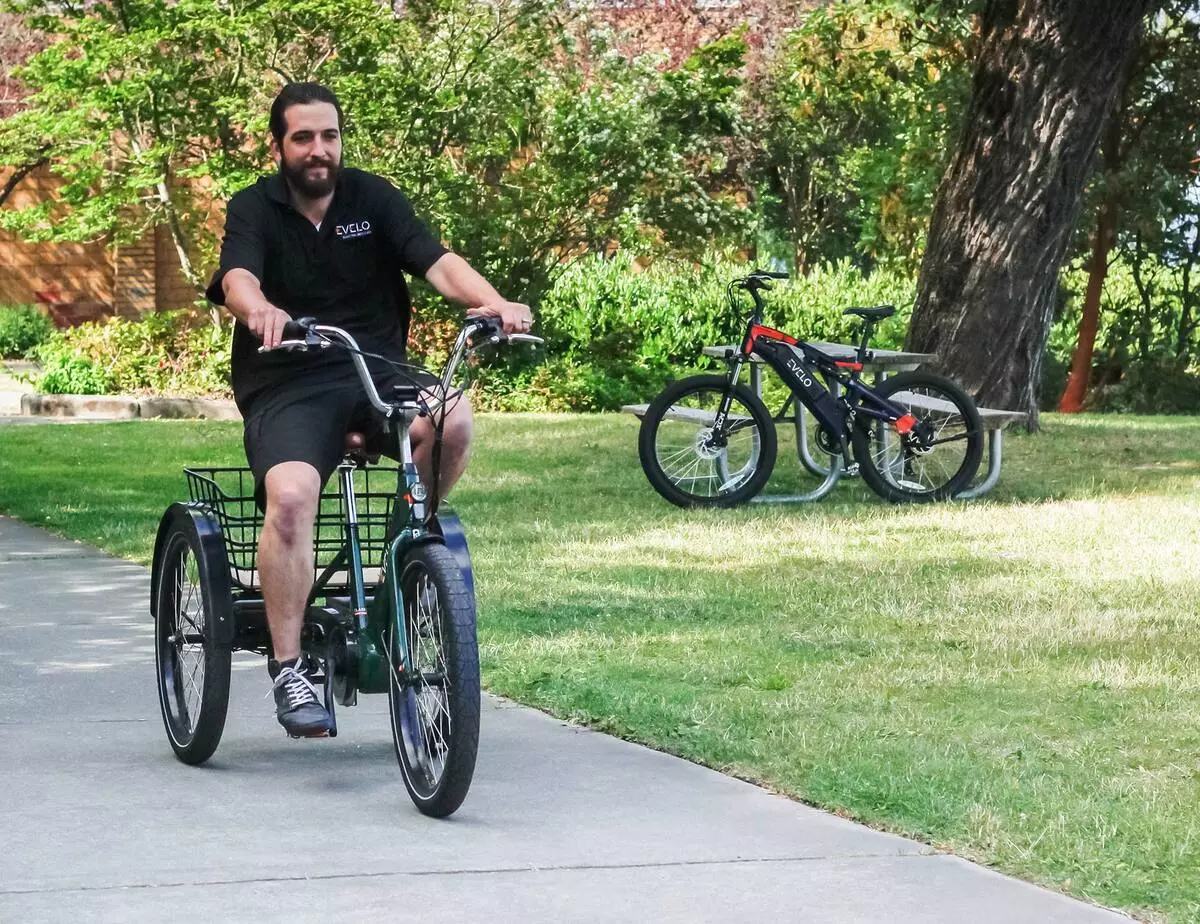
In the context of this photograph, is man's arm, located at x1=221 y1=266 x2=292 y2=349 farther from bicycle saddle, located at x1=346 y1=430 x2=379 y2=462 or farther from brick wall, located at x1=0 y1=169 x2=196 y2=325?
brick wall, located at x1=0 y1=169 x2=196 y2=325

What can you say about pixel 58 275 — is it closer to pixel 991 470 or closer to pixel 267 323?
pixel 991 470

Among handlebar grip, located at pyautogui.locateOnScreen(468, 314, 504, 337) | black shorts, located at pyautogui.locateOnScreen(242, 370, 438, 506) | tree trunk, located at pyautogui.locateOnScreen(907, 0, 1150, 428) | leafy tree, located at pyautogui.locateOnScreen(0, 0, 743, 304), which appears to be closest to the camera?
handlebar grip, located at pyautogui.locateOnScreen(468, 314, 504, 337)

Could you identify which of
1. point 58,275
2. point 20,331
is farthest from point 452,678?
point 58,275

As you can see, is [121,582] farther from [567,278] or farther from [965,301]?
[567,278]

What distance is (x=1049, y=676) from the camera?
6848mm

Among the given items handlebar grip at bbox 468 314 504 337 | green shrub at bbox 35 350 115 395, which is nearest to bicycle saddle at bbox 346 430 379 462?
handlebar grip at bbox 468 314 504 337

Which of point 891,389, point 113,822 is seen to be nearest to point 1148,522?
point 891,389

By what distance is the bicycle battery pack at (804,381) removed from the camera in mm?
12039

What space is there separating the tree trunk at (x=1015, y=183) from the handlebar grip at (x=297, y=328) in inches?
412

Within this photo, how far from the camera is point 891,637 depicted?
760 cm

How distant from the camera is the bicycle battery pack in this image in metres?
12.0

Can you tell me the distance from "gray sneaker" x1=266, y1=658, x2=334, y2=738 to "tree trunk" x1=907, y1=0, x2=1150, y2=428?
33.9ft

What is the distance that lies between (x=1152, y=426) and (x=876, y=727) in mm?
13205

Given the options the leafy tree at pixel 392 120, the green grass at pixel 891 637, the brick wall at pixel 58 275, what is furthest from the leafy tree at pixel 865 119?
the brick wall at pixel 58 275
